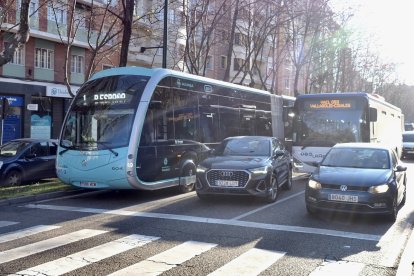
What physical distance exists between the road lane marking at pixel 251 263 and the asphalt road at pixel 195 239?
12 mm

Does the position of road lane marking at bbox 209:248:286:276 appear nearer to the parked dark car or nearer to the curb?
the curb

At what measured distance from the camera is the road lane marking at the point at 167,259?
231 inches

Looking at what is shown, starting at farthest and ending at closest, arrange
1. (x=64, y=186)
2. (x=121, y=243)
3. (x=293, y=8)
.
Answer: (x=293, y=8) → (x=64, y=186) → (x=121, y=243)

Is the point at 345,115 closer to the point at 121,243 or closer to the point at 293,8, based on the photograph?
the point at 121,243

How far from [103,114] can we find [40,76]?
60.8 ft

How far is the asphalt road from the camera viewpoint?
20.0 ft

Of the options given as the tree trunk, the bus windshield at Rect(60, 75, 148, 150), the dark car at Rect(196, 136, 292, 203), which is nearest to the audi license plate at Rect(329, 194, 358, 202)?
the dark car at Rect(196, 136, 292, 203)

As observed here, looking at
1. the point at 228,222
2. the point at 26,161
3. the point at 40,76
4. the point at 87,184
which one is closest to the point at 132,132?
the point at 87,184

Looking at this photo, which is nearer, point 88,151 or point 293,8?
point 88,151

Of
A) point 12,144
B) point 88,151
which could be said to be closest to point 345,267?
point 88,151

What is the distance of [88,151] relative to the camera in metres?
11.8

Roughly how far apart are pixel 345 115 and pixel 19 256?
460 inches

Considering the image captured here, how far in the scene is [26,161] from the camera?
14.9m

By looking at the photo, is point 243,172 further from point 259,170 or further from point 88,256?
point 88,256
